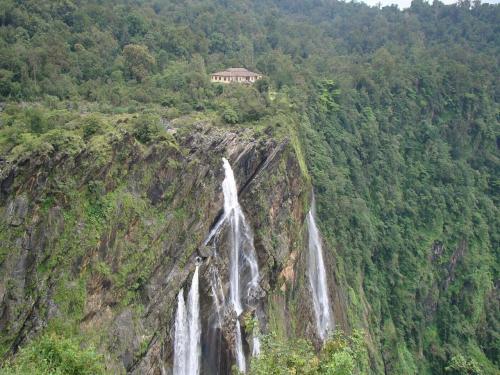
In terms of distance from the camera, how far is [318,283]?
3050 centimetres

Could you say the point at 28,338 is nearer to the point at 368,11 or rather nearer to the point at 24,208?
the point at 24,208

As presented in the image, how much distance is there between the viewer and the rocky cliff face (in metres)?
17.6

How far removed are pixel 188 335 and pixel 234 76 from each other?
82.5 feet

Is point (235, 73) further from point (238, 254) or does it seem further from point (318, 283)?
point (238, 254)

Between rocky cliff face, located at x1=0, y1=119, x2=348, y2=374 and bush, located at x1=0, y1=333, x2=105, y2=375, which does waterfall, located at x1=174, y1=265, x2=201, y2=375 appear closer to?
rocky cliff face, located at x1=0, y1=119, x2=348, y2=374

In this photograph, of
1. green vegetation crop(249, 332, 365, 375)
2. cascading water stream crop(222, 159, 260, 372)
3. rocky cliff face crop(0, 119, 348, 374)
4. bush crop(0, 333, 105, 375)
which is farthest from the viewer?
cascading water stream crop(222, 159, 260, 372)

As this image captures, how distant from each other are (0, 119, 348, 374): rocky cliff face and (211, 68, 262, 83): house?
48.2 feet

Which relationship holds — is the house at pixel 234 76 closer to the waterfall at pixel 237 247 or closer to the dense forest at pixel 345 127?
A: the dense forest at pixel 345 127

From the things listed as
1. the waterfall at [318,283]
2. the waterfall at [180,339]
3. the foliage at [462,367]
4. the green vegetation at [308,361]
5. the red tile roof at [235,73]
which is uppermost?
the red tile roof at [235,73]

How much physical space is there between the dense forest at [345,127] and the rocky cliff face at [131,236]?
1.64 feet

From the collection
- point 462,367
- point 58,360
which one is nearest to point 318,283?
point 462,367

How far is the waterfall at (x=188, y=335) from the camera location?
827 inches

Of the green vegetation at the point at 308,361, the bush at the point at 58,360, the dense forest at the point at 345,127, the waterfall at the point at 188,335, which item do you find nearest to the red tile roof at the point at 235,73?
the dense forest at the point at 345,127

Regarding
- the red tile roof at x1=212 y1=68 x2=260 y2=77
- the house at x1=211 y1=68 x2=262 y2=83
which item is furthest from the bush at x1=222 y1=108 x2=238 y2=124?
the red tile roof at x1=212 y1=68 x2=260 y2=77
